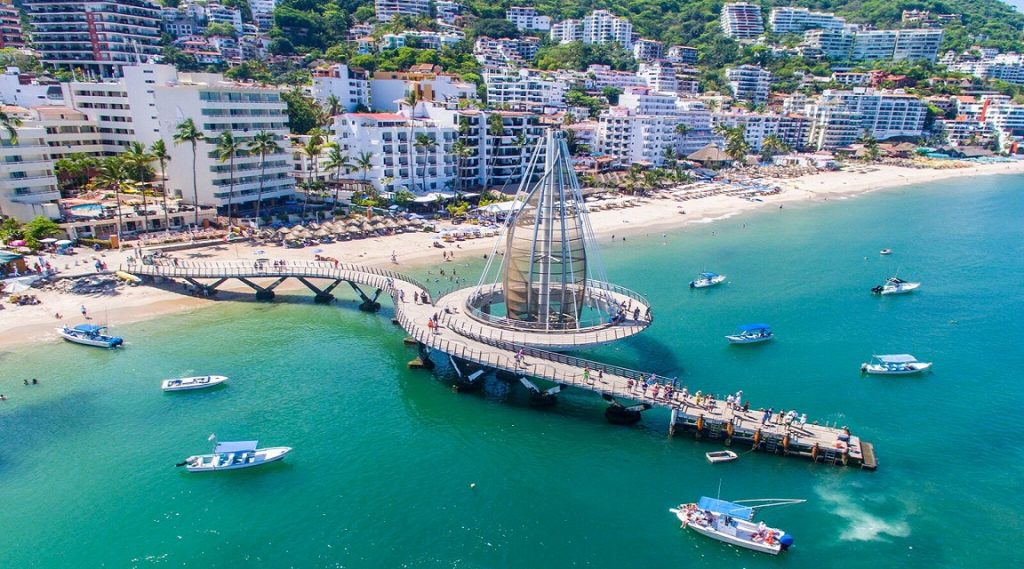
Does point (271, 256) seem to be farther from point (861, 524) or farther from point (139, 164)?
point (861, 524)

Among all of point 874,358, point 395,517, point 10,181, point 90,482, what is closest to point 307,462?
point 395,517

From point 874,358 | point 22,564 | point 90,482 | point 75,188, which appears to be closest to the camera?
point 22,564

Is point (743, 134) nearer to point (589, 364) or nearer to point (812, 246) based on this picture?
point (812, 246)

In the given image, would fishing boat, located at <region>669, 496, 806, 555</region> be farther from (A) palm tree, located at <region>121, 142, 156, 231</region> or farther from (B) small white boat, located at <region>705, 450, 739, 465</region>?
(A) palm tree, located at <region>121, 142, 156, 231</region>

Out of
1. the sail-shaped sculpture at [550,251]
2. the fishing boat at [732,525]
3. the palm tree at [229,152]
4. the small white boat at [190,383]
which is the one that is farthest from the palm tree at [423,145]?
the fishing boat at [732,525]

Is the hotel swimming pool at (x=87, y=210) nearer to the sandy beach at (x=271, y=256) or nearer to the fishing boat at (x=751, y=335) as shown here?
the sandy beach at (x=271, y=256)

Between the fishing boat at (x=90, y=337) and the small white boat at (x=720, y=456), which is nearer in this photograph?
the small white boat at (x=720, y=456)

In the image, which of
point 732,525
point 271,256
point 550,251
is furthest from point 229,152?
point 732,525

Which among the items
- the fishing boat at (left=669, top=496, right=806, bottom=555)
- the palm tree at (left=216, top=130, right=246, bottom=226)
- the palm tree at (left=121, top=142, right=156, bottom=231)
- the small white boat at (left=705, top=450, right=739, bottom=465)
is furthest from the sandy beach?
the fishing boat at (left=669, top=496, right=806, bottom=555)
